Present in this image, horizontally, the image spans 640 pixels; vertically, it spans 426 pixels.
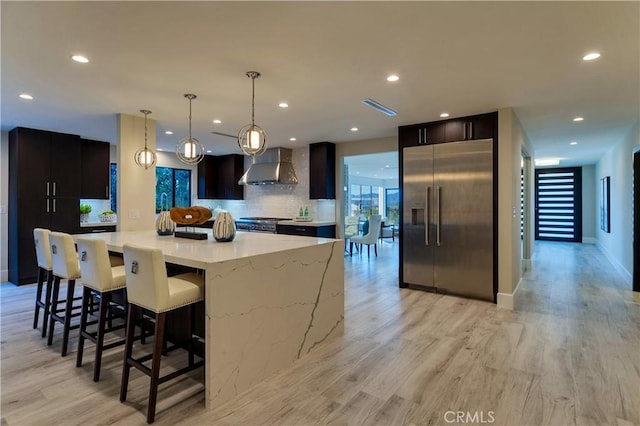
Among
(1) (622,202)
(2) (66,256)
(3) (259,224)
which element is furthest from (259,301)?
(1) (622,202)

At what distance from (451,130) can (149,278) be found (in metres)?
4.07

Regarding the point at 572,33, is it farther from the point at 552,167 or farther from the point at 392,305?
the point at 552,167

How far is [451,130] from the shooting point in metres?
4.60

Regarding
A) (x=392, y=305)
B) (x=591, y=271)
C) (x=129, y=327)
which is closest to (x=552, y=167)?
(x=591, y=271)

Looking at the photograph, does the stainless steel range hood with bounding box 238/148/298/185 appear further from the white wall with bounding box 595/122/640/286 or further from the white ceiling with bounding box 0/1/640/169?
the white wall with bounding box 595/122/640/286

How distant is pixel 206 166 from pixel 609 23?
750 cm

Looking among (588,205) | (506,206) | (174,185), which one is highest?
(174,185)

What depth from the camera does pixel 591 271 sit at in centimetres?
630

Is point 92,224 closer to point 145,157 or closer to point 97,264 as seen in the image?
point 145,157

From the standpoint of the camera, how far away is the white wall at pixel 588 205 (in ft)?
33.7

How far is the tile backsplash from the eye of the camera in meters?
7.17

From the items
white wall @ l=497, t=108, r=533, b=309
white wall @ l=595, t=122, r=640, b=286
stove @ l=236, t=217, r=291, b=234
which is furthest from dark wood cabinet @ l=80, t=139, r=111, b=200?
white wall @ l=595, t=122, r=640, b=286

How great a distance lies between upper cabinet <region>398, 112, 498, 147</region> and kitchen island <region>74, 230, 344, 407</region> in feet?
8.02

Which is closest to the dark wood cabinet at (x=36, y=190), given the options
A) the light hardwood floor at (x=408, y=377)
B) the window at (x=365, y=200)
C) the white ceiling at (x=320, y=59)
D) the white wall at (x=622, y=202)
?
the white ceiling at (x=320, y=59)
